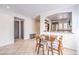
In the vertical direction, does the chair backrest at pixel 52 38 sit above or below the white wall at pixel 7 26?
below

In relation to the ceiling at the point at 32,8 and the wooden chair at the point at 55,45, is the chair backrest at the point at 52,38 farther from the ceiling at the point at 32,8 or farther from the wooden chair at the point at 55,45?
the ceiling at the point at 32,8

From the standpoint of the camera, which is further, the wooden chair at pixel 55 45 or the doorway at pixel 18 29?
the doorway at pixel 18 29

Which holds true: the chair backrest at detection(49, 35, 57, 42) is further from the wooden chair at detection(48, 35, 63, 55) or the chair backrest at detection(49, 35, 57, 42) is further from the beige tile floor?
the beige tile floor

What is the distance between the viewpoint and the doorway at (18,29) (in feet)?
9.28

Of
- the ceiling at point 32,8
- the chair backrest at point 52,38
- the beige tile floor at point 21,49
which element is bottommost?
the beige tile floor at point 21,49

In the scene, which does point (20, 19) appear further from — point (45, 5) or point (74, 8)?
point (74, 8)

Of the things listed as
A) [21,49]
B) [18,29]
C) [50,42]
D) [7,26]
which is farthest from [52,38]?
[7,26]

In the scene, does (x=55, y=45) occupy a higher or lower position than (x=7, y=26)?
lower

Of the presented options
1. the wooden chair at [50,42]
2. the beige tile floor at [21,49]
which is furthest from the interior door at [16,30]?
the wooden chair at [50,42]

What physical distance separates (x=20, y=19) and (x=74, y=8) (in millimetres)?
1427

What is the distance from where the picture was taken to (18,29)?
2926mm

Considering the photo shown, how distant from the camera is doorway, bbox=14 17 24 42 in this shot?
283cm

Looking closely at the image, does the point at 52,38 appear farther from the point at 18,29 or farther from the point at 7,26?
the point at 7,26
